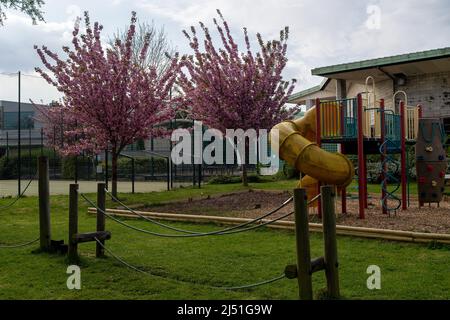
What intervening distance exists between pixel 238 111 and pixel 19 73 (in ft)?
26.1

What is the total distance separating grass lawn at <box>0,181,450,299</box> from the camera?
17.5 feet

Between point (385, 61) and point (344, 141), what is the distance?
946cm

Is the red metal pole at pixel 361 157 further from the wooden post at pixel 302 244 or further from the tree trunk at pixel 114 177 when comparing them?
the tree trunk at pixel 114 177

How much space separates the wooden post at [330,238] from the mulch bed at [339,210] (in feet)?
14.1

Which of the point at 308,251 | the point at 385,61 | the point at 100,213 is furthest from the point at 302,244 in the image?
the point at 385,61

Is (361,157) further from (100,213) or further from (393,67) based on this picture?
(393,67)

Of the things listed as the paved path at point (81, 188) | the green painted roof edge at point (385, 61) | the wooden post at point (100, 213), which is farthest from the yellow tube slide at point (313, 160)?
the paved path at point (81, 188)

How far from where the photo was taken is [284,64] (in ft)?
65.4

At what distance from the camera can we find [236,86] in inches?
754

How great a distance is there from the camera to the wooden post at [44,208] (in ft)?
25.4

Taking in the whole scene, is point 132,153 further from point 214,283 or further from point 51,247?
point 214,283

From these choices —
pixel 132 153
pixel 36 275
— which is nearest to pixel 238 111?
pixel 36 275

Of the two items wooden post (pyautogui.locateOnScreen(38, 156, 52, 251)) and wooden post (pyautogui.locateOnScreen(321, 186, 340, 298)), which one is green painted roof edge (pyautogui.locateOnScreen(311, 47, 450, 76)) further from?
wooden post (pyautogui.locateOnScreen(321, 186, 340, 298))

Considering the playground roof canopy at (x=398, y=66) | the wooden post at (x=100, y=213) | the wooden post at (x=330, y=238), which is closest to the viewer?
the wooden post at (x=330, y=238)
